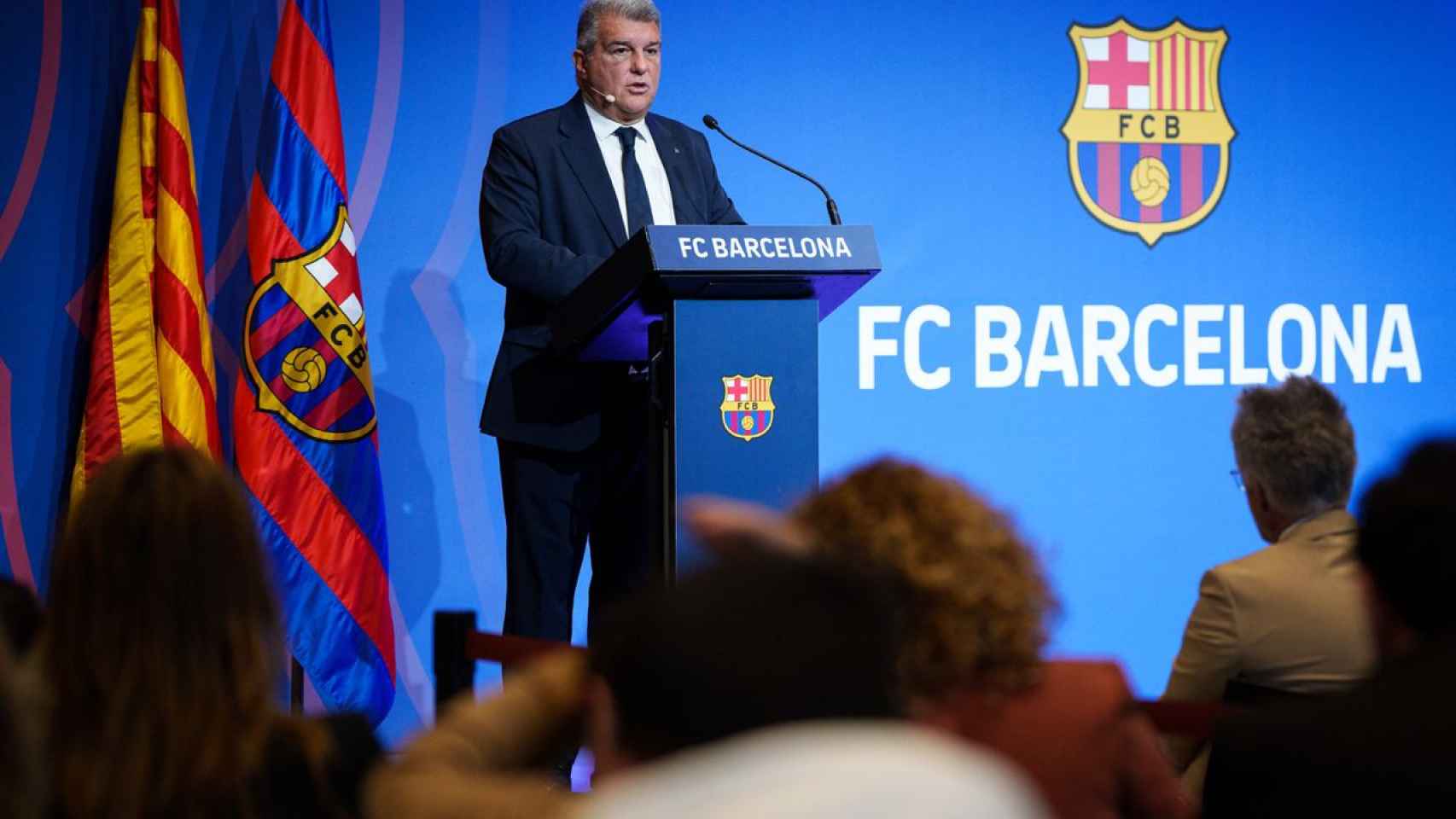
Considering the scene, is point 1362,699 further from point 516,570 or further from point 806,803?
point 516,570

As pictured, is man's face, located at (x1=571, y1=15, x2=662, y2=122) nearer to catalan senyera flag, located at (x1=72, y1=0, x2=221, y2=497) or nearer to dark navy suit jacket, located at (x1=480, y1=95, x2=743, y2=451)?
dark navy suit jacket, located at (x1=480, y1=95, x2=743, y2=451)

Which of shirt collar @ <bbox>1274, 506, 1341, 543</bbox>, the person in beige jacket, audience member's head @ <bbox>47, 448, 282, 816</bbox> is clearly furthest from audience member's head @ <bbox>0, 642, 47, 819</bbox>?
shirt collar @ <bbox>1274, 506, 1341, 543</bbox>

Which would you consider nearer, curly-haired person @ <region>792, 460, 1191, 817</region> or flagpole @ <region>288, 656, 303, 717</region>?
curly-haired person @ <region>792, 460, 1191, 817</region>

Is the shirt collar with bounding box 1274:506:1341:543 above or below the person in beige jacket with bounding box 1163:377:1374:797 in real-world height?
above

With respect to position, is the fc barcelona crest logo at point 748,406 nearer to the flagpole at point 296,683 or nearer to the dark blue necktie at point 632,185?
the dark blue necktie at point 632,185

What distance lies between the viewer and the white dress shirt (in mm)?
4152

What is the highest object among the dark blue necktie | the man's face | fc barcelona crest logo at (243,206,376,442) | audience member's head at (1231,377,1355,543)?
the man's face

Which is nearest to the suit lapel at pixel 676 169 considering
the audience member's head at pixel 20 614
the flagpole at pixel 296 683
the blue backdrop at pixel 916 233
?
the blue backdrop at pixel 916 233

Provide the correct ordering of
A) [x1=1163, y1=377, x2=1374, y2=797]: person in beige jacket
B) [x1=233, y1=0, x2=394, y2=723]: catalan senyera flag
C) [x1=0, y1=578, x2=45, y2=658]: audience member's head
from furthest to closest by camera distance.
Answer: [x1=233, y1=0, x2=394, y2=723]: catalan senyera flag
[x1=1163, y1=377, x2=1374, y2=797]: person in beige jacket
[x1=0, y1=578, x2=45, y2=658]: audience member's head

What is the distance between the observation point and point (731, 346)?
331 cm

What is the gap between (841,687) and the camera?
2.89 ft

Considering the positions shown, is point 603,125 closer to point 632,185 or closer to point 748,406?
point 632,185

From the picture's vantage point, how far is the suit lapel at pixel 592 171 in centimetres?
404

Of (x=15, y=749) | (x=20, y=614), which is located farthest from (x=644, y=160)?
(x=15, y=749)
